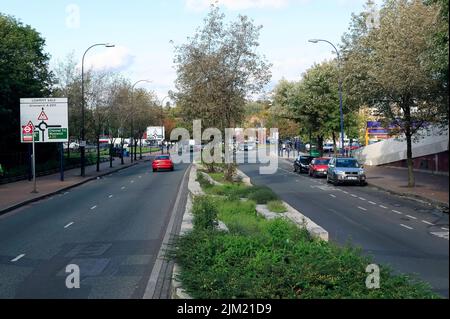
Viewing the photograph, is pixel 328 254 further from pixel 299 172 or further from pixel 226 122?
pixel 299 172

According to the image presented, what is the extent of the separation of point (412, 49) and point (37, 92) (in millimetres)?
29333

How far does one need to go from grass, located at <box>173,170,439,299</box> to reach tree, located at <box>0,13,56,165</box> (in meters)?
30.9

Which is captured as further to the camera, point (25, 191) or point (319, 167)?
point (319, 167)

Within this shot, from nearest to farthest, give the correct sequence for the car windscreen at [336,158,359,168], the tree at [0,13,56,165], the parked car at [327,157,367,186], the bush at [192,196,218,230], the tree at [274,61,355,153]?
the bush at [192,196,218,230] < the parked car at [327,157,367,186] < the car windscreen at [336,158,359,168] < the tree at [0,13,56,165] < the tree at [274,61,355,153]

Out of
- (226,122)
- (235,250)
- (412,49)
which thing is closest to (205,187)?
(226,122)

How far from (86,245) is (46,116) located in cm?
2542

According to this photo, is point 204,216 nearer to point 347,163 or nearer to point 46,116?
point 347,163

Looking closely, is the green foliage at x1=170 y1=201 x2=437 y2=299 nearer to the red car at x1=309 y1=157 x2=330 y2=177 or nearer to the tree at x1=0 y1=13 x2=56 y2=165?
the red car at x1=309 y1=157 x2=330 y2=177

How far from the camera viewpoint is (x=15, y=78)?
129ft

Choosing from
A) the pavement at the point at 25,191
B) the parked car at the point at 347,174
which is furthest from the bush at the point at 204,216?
the parked car at the point at 347,174

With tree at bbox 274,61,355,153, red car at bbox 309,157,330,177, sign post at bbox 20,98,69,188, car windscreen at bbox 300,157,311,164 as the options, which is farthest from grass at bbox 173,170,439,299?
tree at bbox 274,61,355,153

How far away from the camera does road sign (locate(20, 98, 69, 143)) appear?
3678 centimetres

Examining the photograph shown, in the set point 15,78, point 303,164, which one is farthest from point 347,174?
point 15,78

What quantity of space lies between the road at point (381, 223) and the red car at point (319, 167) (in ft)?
28.8
